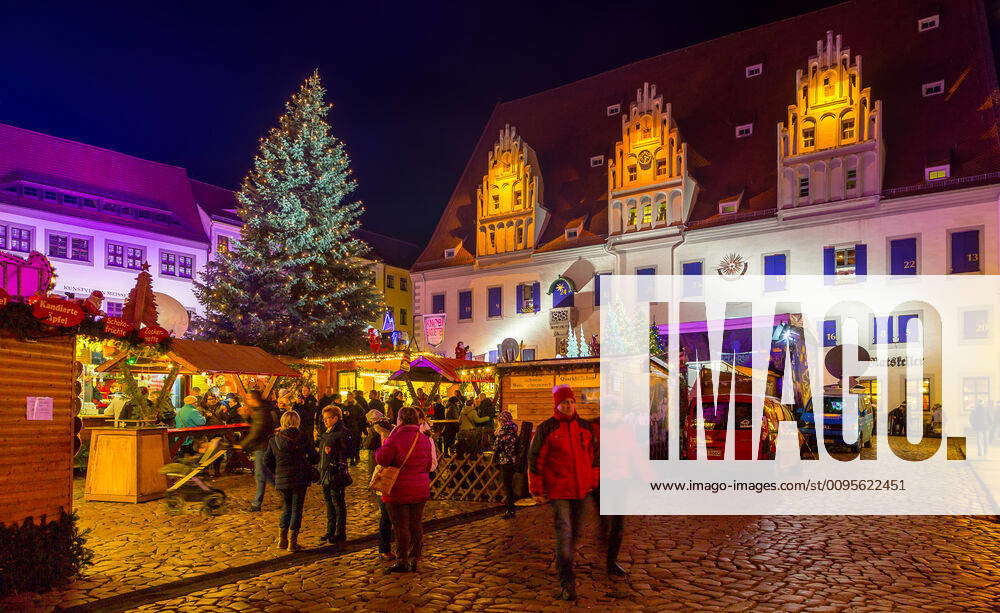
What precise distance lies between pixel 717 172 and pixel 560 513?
35019 millimetres

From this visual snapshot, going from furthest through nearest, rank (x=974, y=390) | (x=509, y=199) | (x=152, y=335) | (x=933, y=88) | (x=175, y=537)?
(x=509, y=199)
(x=933, y=88)
(x=974, y=390)
(x=152, y=335)
(x=175, y=537)

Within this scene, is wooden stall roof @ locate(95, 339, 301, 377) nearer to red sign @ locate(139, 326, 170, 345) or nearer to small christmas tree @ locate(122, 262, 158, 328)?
small christmas tree @ locate(122, 262, 158, 328)

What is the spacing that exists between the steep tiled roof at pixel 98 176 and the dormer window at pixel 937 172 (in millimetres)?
39097

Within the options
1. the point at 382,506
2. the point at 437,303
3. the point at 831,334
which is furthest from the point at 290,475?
the point at 437,303

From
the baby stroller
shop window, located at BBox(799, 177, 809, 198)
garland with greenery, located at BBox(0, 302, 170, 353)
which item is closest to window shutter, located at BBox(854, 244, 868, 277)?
shop window, located at BBox(799, 177, 809, 198)

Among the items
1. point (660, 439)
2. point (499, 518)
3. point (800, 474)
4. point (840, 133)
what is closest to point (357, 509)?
point (499, 518)

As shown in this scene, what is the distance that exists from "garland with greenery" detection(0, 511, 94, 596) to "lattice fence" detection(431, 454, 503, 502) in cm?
667

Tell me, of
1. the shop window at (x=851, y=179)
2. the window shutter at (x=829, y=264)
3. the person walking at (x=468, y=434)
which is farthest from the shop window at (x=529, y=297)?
the person walking at (x=468, y=434)

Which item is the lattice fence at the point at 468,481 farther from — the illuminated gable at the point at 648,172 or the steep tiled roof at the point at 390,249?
the steep tiled roof at the point at 390,249

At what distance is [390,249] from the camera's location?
206 feet

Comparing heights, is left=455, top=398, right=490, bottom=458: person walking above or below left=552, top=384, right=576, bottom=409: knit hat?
below

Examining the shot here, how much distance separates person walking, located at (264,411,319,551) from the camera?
9.05 meters

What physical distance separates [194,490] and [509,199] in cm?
3430

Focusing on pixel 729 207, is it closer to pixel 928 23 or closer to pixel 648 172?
pixel 648 172
